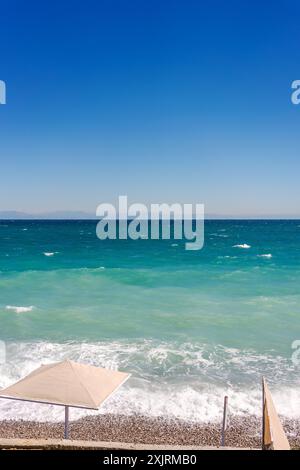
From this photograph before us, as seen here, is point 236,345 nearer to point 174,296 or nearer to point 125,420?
point 125,420

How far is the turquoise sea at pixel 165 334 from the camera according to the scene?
1282 centimetres

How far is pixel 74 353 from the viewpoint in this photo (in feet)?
54.5

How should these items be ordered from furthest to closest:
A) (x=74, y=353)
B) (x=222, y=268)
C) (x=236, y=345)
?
1. (x=222, y=268)
2. (x=236, y=345)
3. (x=74, y=353)

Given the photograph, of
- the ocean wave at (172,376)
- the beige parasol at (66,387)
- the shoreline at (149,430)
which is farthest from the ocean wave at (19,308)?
the beige parasol at (66,387)

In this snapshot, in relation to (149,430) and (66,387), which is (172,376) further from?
(66,387)

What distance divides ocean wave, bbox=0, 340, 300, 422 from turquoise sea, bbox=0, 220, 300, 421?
0.12 feet

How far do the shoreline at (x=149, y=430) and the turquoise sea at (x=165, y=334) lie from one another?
0.51m

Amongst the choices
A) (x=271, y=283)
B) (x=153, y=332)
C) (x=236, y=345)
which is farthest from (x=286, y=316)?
(x=271, y=283)

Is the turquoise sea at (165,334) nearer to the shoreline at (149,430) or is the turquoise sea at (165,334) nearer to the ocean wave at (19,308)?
the ocean wave at (19,308)

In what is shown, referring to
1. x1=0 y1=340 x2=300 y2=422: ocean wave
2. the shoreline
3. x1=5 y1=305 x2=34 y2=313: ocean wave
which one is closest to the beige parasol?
the shoreline

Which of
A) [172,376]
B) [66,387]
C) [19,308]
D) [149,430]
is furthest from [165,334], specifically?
[66,387]

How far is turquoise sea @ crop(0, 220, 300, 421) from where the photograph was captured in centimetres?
1282
